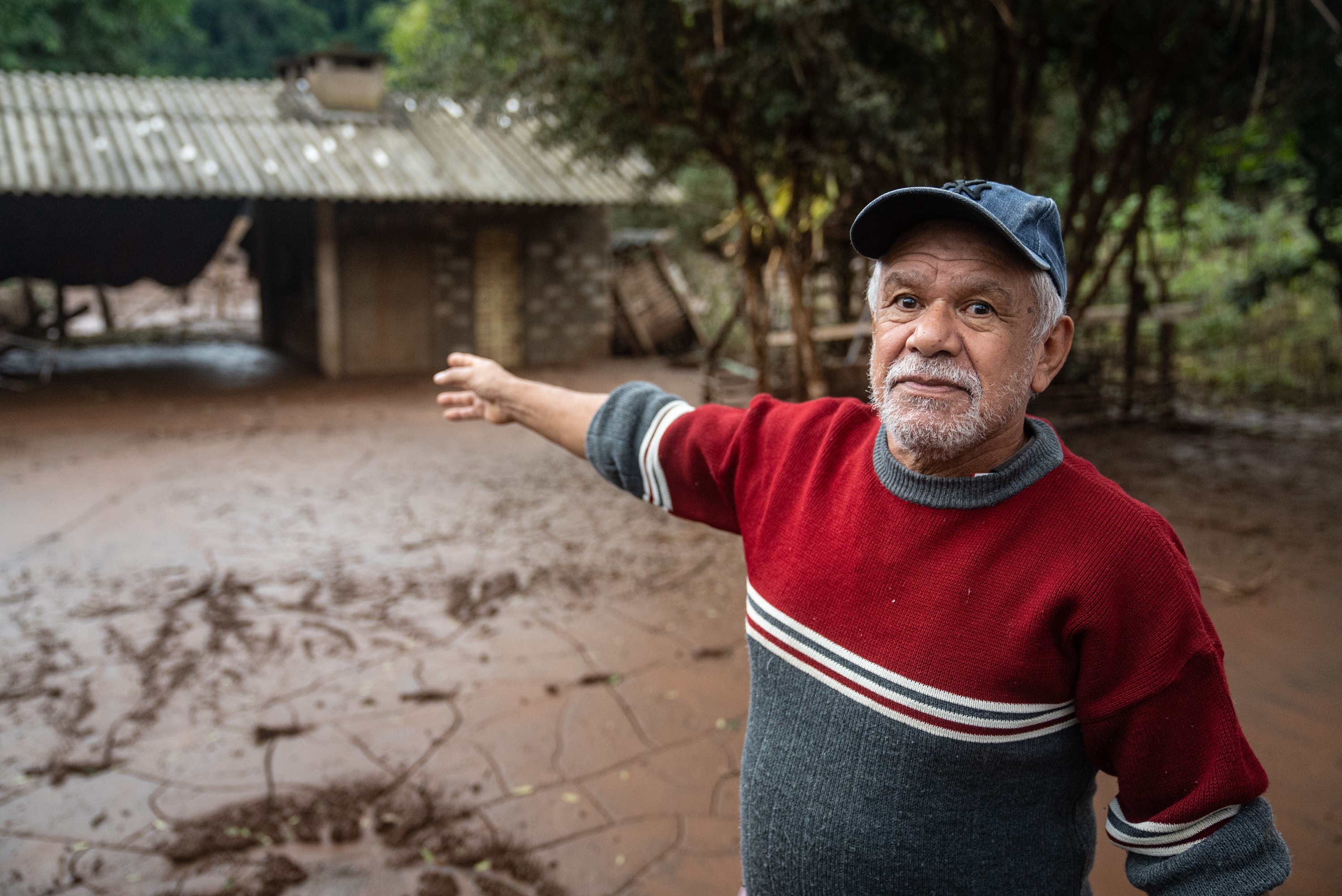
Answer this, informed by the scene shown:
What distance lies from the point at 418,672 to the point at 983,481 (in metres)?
3.64

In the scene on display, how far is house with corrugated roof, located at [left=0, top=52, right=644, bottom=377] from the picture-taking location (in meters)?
12.1

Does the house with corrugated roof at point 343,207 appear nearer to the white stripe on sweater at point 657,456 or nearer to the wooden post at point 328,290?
the wooden post at point 328,290

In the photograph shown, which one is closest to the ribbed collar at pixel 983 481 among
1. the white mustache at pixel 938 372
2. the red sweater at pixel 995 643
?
the red sweater at pixel 995 643

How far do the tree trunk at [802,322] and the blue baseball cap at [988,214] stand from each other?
226 inches

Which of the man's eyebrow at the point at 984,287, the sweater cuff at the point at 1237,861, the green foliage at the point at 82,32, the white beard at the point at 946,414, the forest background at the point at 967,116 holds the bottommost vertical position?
the sweater cuff at the point at 1237,861

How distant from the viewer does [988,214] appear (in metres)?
1.30

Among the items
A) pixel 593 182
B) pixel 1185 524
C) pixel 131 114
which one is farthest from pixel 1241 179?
pixel 131 114

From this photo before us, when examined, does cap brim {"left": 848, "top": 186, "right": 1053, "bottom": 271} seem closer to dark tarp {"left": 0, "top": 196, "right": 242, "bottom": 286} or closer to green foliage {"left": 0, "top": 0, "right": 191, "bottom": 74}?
dark tarp {"left": 0, "top": 196, "right": 242, "bottom": 286}

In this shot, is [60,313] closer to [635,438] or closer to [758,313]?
[758,313]

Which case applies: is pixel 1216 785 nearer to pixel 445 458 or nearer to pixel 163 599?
pixel 163 599

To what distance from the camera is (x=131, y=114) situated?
12.7 metres

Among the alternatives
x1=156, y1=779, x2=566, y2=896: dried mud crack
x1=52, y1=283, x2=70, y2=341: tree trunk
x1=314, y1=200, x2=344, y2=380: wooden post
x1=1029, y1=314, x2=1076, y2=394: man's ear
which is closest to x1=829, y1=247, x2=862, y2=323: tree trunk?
x1=314, y1=200, x2=344, y2=380: wooden post

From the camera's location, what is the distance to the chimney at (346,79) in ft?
46.1

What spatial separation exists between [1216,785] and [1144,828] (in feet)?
0.42
